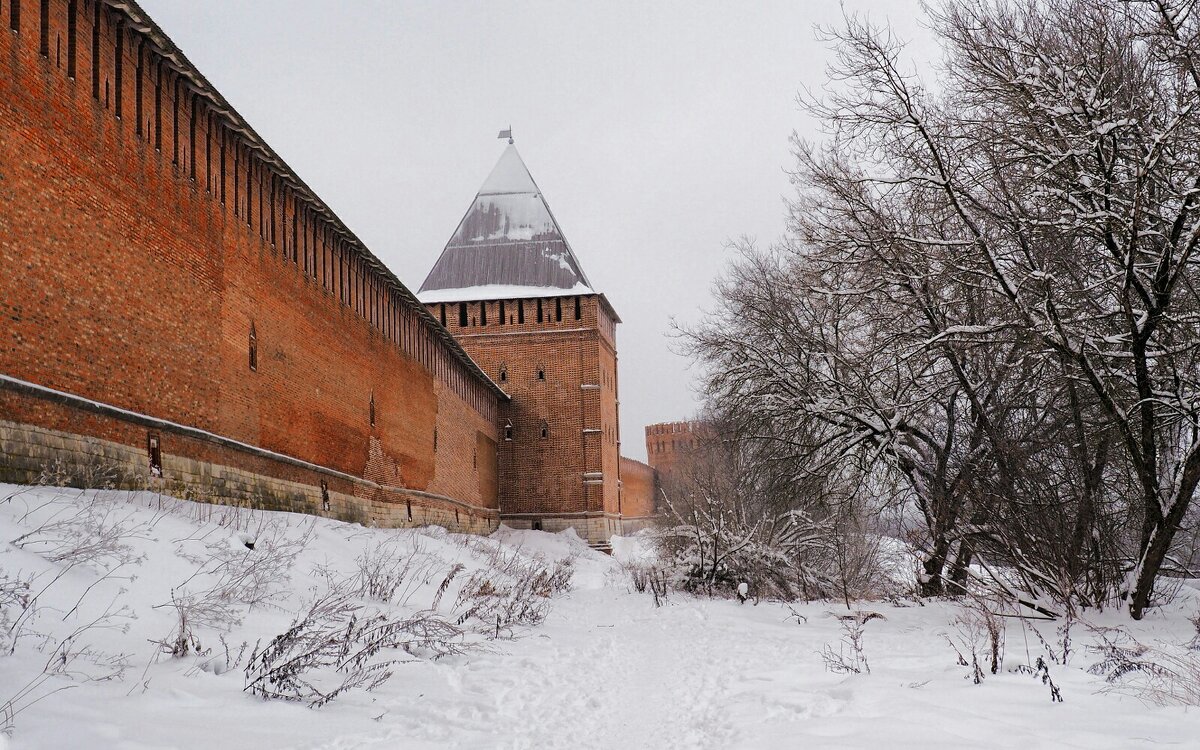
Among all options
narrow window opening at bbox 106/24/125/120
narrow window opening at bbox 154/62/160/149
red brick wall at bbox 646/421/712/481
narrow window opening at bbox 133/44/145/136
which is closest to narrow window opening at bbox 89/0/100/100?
narrow window opening at bbox 106/24/125/120

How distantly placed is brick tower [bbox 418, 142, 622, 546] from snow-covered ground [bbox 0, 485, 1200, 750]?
22.6 metres

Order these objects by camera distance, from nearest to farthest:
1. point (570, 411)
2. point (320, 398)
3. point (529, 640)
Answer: point (529, 640), point (320, 398), point (570, 411)

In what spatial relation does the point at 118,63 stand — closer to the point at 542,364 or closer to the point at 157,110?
the point at 157,110

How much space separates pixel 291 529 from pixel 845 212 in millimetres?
6866

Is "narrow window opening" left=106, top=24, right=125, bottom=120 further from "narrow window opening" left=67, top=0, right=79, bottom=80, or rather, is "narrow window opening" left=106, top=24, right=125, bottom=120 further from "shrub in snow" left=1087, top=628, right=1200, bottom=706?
"shrub in snow" left=1087, top=628, right=1200, bottom=706

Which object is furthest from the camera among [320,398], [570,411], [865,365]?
[570,411]

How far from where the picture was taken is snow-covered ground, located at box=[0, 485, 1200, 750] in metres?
3.89

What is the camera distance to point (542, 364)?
31953 millimetres

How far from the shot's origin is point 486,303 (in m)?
32.4

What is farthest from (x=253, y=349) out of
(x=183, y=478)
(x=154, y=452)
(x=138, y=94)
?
(x=138, y=94)

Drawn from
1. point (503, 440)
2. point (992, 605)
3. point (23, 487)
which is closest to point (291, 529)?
point (23, 487)

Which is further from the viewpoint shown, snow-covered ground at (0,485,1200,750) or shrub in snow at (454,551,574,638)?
shrub in snow at (454,551,574,638)

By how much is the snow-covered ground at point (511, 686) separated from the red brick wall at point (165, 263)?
1631 millimetres

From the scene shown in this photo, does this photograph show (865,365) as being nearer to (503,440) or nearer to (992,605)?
(992,605)
